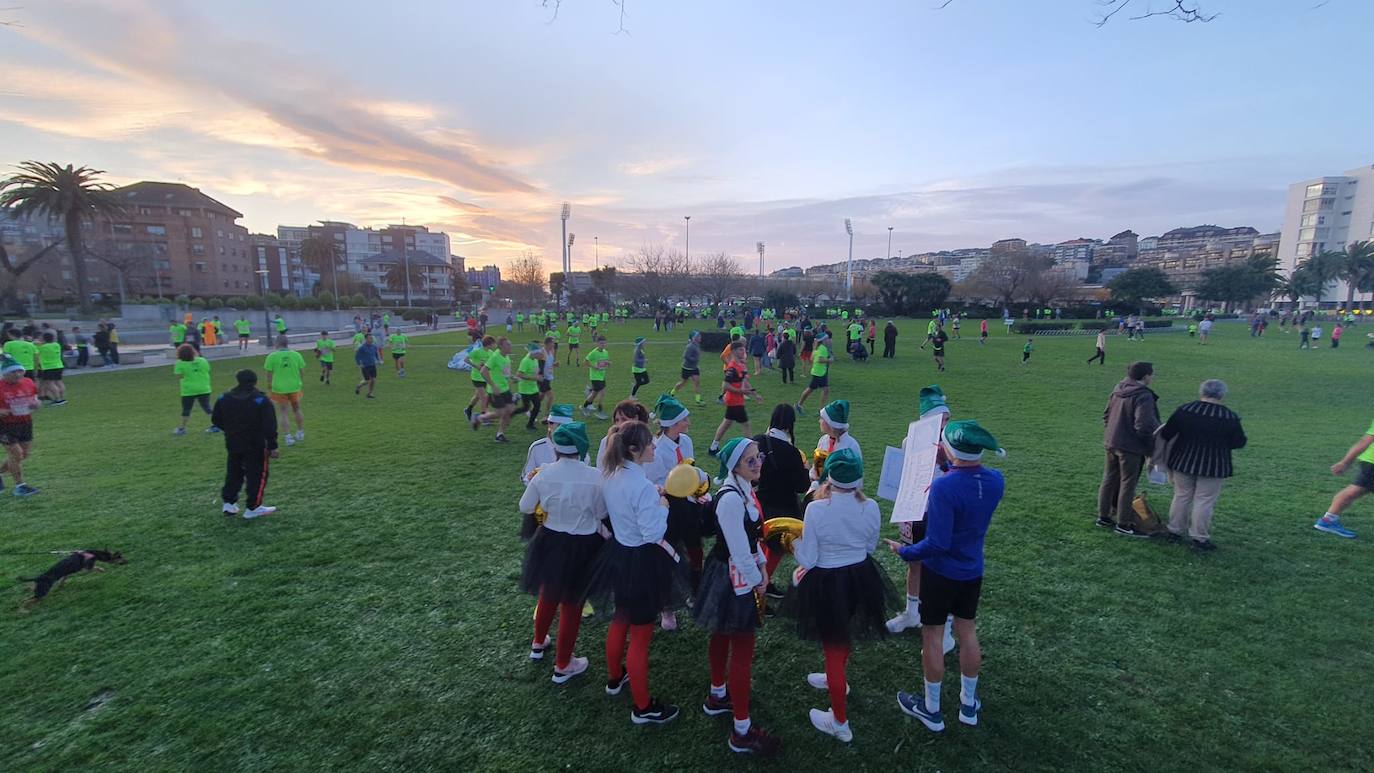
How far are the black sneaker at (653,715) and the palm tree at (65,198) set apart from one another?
55.7 metres

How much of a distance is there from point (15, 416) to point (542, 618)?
837cm

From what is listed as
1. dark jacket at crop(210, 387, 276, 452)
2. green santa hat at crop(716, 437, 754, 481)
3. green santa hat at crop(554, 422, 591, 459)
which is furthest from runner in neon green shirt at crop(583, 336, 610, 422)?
green santa hat at crop(716, 437, 754, 481)

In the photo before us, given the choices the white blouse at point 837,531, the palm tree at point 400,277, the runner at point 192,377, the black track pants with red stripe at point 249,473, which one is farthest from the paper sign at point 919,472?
the palm tree at point 400,277

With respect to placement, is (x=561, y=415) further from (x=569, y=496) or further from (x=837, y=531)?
(x=837, y=531)

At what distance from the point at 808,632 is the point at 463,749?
2.19m

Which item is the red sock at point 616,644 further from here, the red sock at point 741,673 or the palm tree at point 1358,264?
the palm tree at point 1358,264

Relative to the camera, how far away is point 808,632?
11.2 ft

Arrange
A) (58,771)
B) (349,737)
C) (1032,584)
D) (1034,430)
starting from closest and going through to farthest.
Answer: (58,771) < (349,737) < (1032,584) < (1034,430)

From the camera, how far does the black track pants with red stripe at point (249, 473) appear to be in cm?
688

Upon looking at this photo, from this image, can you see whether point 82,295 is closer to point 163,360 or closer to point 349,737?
point 163,360

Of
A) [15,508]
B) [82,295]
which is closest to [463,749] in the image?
[15,508]

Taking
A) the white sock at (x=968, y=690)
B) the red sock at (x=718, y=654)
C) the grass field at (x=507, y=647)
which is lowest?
the grass field at (x=507, y=647)

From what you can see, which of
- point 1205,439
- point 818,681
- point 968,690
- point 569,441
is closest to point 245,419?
point 569,441

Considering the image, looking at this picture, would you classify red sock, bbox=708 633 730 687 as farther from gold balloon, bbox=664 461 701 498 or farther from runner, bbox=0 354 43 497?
runner, bbox=0 354 43 497
